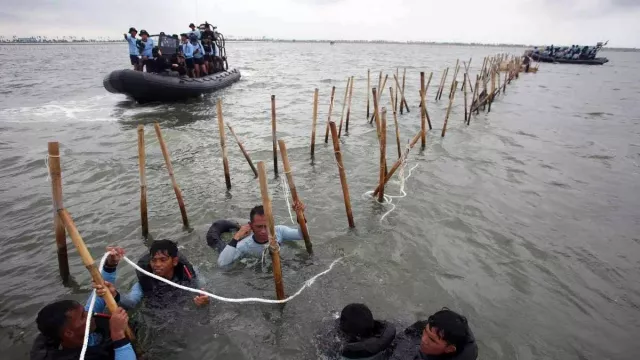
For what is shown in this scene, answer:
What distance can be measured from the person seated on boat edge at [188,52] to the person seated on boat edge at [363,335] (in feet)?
60.5

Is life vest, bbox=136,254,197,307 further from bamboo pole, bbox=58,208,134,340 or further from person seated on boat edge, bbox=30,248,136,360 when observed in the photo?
bamboo pole, bbox=58,208,134,340

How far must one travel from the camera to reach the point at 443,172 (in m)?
10.1

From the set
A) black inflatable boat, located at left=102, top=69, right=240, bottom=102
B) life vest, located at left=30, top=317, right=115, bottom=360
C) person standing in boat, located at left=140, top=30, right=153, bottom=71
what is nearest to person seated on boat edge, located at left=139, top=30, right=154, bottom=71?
person standing in boat, located at left=140, top=30, right=153, bottom=71

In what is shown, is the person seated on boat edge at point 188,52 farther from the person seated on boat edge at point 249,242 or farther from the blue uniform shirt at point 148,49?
the person seated on boat edge at point 249,242

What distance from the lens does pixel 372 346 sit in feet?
12.0

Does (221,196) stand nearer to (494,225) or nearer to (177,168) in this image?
(177,168)

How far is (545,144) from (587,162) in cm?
195

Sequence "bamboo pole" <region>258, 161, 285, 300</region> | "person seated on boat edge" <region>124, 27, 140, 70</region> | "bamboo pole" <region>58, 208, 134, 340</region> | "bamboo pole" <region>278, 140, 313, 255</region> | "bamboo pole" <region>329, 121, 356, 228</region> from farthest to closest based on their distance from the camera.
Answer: "person seated on boat edge" <region>124, 27, 140, 70</region> → "bamboo pole" <region>329, 121, 356, 228</region> → "bamboo pole" <region>278, 140, 313, 255</region> → "bamboo pole" <region>258, 161, 285, 300</region> → "bamboo pole" <region>58, 208, 134, 340</region>

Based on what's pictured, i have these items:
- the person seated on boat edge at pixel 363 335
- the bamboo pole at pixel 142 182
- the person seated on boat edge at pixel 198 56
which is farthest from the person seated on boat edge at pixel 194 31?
the person seated on boat edge at pixel 363 335

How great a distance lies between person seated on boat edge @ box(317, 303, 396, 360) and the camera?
367 cm

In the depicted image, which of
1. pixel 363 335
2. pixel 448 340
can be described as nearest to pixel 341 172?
pixel 363 335

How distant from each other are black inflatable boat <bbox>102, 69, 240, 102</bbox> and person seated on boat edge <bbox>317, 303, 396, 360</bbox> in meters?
17.1

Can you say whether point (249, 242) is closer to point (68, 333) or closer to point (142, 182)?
point (142, 182)

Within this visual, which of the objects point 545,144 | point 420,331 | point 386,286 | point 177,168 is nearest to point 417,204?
point 386,286
